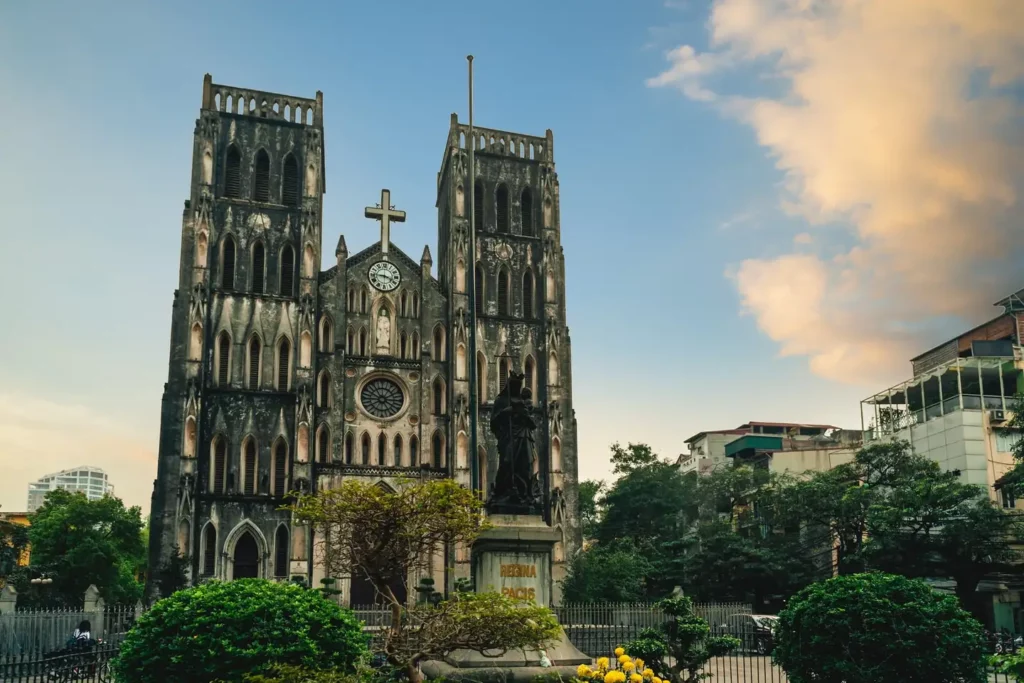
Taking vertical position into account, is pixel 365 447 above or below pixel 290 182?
below

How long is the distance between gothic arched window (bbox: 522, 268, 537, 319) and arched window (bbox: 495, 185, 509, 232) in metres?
2.51

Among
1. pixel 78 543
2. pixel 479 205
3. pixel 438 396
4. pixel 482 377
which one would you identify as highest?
pixel 479 205

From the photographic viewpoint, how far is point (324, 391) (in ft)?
138

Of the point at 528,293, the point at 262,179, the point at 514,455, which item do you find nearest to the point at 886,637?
the point at 514,455

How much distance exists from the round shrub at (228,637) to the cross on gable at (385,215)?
112ft

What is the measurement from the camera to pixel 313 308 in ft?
138

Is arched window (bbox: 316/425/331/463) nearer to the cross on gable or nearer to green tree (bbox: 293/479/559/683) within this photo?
the cross on gable

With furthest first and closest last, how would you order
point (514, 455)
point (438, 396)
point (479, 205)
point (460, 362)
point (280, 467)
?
point (479, 205) < point (438, 396) < point (460, 362) < point (280, 467) < point (514, 455)

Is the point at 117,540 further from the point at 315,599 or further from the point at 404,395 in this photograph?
the point at 315,599

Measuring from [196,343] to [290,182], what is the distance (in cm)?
869

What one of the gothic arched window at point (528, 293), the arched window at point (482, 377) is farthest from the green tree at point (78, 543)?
the gothic arched window at point (528, 293)

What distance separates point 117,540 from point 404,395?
17546mm

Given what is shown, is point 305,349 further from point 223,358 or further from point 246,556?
point 246,556

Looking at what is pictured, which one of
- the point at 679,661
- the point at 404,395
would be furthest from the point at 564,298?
the point at 679,661
